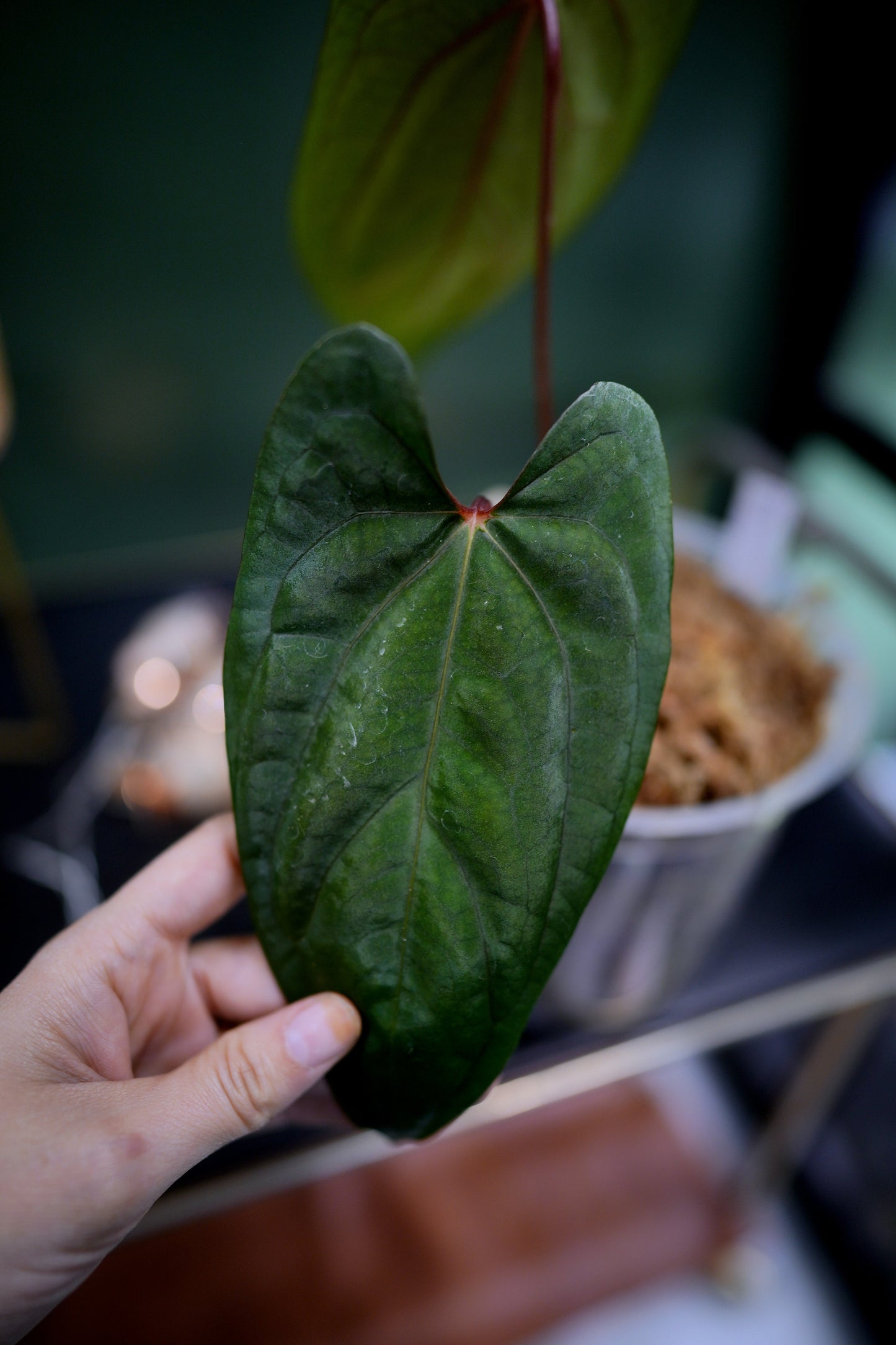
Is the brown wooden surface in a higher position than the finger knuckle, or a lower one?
lower

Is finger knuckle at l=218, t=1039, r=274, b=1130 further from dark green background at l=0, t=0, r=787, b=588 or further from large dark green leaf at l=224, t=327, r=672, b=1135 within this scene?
dark green background at l=0, t=0, r=787, b=588

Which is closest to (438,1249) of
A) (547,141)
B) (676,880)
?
(676,880)

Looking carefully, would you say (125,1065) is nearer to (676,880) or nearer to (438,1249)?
(676,880)

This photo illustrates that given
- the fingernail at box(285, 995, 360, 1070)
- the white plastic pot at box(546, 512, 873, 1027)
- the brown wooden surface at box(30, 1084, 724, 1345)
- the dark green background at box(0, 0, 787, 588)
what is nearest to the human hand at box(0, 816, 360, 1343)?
the fingernail at box(285, 995, 360, 1070)

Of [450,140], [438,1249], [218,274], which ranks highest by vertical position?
[450,140]

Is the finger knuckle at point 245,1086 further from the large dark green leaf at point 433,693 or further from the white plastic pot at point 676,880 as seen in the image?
the white plastic pot at point 676,880
